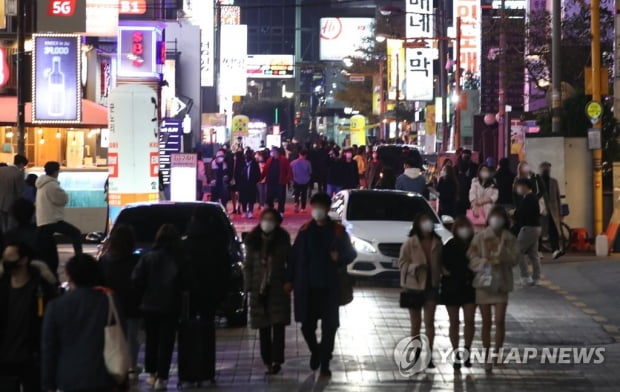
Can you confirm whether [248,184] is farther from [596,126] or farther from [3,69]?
[596,126]

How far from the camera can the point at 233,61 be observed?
78.8m

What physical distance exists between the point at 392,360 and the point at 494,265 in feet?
4.96

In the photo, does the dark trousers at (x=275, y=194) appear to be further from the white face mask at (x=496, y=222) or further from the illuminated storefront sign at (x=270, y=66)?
the illuminated storefront sign at (x=270, y=66)

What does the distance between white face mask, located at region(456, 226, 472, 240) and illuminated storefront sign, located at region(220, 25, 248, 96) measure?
6618 centimetres

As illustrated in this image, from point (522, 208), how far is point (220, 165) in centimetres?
1739

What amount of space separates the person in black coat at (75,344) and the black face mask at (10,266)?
1062mm

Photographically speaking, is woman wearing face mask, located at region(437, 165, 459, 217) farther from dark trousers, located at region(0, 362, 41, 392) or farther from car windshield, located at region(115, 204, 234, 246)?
dark trousers, located at region(0, 362, 41, 392)

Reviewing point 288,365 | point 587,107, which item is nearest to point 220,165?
point 587,107

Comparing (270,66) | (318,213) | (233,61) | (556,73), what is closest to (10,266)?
(318,213)

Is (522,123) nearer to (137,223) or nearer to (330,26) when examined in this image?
(137,223)

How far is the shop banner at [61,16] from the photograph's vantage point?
29844 mm

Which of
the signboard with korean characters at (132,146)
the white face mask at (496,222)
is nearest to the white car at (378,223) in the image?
the signboard with korean characters at (132,146)

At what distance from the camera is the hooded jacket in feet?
65.1

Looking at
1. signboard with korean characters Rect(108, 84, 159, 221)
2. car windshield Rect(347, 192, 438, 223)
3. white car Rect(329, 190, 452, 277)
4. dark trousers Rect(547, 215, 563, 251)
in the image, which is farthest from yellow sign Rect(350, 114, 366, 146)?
car windshield Rect(347, 192, 438, 223)
